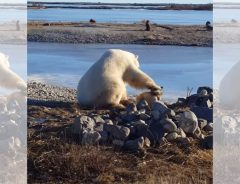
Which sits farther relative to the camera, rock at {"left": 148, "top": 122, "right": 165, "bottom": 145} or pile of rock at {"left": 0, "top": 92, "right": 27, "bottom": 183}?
rock at {"left": 148, "top": 122, "right": 165, "bottom": 145}

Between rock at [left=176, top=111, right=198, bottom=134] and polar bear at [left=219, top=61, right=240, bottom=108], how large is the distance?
1.48ft

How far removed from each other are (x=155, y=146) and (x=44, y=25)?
1.04 meters

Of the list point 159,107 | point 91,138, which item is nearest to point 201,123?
point 159,107

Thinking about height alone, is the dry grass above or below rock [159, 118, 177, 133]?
below

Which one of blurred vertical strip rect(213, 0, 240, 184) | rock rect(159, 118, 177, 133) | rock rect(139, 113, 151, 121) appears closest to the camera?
blurred vertical strip rect(213, 0, 240, 184)

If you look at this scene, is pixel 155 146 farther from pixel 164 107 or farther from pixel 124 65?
pixel 124 65

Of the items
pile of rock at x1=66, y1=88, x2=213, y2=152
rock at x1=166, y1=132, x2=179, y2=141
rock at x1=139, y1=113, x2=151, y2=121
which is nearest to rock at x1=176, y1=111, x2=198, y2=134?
pile of rock at x1=66, y1=88, x2=213, y2=152

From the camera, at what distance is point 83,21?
3.98 m

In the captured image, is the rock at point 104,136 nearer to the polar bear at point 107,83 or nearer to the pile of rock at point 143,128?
the pile of rock at point 143,128

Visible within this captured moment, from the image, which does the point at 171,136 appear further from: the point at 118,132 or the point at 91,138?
the point at 91,138

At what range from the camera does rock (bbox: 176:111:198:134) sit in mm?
3986

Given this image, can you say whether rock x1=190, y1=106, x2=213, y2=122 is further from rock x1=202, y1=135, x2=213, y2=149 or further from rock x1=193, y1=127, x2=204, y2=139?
rock x1=202, y1=135, x2=213, y2=149

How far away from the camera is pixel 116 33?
4031 mm

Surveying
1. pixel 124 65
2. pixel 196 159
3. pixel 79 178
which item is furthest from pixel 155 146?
pixel 124 65
